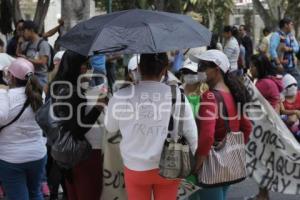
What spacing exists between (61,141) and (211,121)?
3.69ft

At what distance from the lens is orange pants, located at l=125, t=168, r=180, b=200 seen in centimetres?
422

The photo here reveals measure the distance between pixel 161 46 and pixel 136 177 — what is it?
3.05 feet

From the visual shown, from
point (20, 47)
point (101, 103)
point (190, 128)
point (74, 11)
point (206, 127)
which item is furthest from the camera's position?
point (20, 47)

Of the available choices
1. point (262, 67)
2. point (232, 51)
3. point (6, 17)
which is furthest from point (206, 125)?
point (6, 17)

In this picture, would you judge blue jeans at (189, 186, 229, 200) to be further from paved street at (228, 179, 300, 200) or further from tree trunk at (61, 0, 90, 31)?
tree trunk at (61, 0, 90, 31)

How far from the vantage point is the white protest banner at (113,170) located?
4.72 m

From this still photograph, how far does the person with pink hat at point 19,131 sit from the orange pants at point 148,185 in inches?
43.6

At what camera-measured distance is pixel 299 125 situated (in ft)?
22.2

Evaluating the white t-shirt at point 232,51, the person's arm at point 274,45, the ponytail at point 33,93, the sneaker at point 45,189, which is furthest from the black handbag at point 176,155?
the white t-shirt at point 232,51

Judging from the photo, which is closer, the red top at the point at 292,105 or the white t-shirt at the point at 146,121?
the white t-shirt at the point at 146,121

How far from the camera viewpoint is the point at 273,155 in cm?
631

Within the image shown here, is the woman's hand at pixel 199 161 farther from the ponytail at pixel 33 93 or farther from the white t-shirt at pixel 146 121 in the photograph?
the ponytail at pixel 33 93

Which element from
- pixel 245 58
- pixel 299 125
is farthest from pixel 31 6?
pixel 299 125

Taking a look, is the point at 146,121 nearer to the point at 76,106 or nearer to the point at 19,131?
the point at 76,106
